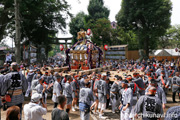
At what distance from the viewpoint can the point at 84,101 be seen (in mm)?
5039

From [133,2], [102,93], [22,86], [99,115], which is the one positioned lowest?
[99,115]

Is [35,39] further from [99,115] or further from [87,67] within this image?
[99,115]

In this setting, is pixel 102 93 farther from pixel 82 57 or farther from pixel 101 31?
pixel 101 31

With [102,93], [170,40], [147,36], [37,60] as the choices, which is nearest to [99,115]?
[102,93]

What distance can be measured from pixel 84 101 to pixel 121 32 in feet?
93.2

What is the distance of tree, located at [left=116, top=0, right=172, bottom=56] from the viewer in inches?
953

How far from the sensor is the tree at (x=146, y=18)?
2420 centimetres

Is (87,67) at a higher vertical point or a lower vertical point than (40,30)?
lower

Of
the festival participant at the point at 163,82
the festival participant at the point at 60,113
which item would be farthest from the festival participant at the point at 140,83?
the festival participant at the point at 60,113

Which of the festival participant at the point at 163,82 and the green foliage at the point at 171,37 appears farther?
the green foliage at the point at 171,37

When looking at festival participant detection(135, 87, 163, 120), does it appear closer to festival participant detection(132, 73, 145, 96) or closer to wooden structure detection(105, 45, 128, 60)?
festival participant detection(132, 73, 145, 96)

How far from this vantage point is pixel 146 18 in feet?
83.5

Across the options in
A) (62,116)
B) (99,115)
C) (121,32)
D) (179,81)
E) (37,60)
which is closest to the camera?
(62,116)

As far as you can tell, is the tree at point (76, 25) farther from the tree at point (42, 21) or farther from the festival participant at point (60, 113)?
the festival participant at point (60, 113)
